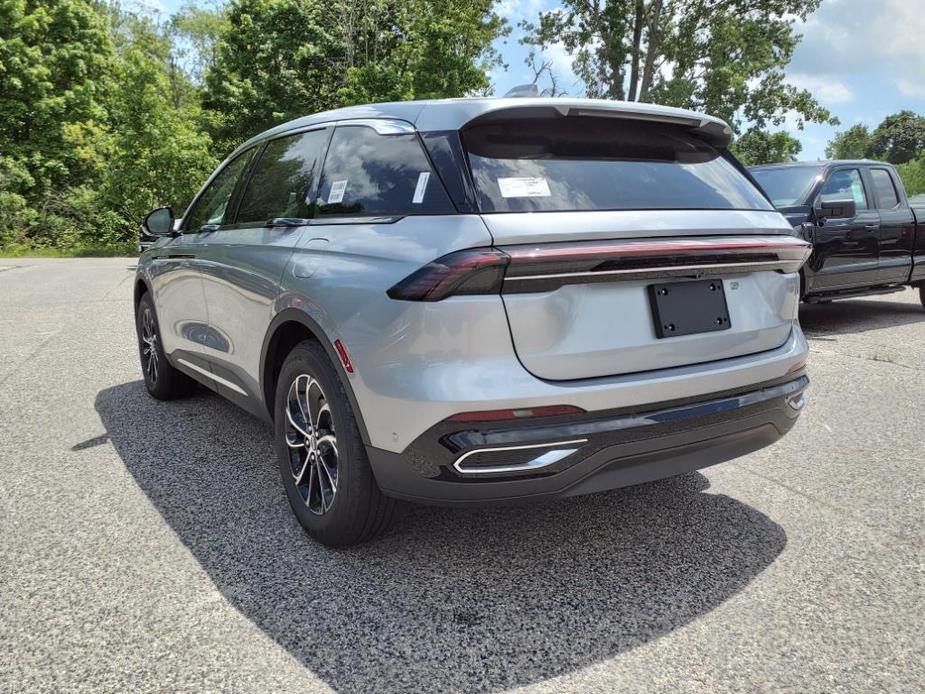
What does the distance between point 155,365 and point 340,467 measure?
124 inches

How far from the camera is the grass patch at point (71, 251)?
86.9ft

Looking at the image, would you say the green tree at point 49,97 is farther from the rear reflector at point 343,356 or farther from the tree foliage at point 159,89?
the rear reflector at point 343,356

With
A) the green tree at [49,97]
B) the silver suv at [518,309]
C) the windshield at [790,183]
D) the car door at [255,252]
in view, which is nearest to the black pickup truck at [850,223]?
the windshield at [790,183]

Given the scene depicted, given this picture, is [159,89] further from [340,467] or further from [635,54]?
[340,467]

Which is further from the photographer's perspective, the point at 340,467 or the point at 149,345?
the point at 149,345

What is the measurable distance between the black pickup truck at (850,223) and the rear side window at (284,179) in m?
5.69

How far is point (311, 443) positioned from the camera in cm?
301

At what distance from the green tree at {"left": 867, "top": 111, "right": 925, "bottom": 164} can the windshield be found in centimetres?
12696

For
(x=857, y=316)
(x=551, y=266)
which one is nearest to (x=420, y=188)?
(x=551, y=266)

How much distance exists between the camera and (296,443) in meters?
3.13

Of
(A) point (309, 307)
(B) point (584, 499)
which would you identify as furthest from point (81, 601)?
(B) point (584, 499)

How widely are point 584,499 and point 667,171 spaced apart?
151 centimetres

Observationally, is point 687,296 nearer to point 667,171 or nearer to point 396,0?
point 667,171

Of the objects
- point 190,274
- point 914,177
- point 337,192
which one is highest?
point 337,192
